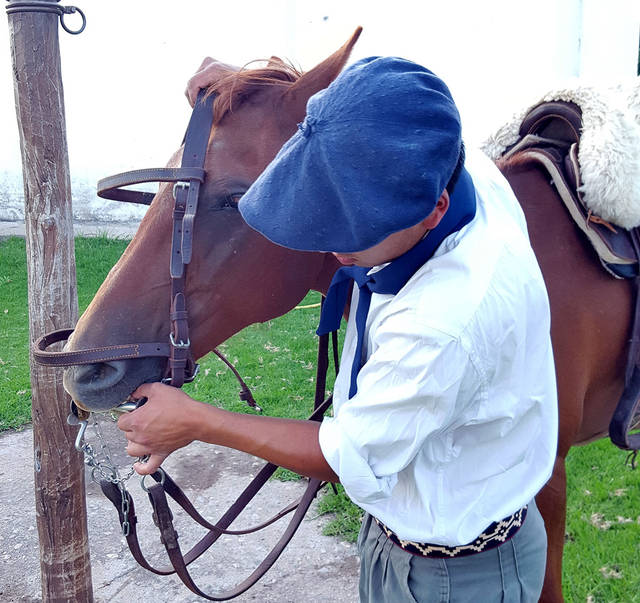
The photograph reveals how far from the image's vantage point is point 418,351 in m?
1.15

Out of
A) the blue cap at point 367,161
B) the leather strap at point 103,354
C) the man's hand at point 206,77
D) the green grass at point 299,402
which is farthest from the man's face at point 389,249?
the green grass at point 299,402

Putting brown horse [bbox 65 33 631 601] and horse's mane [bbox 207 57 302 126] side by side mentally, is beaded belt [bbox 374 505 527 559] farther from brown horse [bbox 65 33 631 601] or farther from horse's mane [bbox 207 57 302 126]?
horse's mane [bbox 207 57 302 126]

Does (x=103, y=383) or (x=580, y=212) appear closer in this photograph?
(x=103, y=383)

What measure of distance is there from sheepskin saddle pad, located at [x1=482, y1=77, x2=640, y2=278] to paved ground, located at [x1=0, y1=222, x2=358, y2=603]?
1930mm

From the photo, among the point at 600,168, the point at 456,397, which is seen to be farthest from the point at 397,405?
the point at 600,168

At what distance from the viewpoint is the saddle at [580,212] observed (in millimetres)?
2072

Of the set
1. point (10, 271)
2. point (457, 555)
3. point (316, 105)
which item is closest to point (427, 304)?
point (316, 105)

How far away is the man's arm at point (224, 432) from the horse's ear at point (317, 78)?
Result: 0.84 meters

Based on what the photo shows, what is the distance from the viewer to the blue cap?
1059mm

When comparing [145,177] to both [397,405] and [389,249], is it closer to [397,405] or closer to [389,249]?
[389,249]

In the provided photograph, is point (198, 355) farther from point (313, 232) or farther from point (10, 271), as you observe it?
point (10, 271)

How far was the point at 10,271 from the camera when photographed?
323 inches

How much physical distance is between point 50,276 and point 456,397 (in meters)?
1.72

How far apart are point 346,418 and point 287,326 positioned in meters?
5.66
